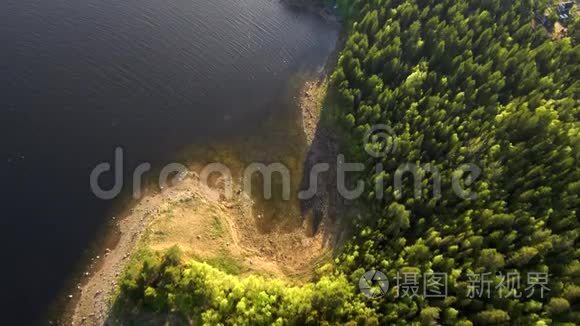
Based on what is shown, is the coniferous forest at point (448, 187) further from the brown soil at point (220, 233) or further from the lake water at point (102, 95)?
the lake water at point (102, 95)

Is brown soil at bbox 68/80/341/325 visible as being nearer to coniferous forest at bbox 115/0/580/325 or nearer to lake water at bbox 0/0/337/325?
coniferous forest at bbox 115/0/580/325

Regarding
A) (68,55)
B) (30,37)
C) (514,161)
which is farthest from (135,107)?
(514,161)

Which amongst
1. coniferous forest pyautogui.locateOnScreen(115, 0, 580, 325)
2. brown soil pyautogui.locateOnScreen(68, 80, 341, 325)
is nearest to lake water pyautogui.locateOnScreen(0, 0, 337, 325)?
brown soil pyautogui.locateOnScreen(68, 80, 341, 325)

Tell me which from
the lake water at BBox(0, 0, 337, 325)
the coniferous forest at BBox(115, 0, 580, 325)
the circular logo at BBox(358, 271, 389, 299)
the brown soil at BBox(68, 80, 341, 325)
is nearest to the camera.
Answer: the coniferous forest at BBox(115, 0, 580, 325)

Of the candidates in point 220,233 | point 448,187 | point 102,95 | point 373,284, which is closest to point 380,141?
point 448,187

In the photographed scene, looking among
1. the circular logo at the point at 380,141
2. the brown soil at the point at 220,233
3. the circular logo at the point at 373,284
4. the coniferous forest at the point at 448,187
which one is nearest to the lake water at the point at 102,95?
the brown soil at the point at 220,233
